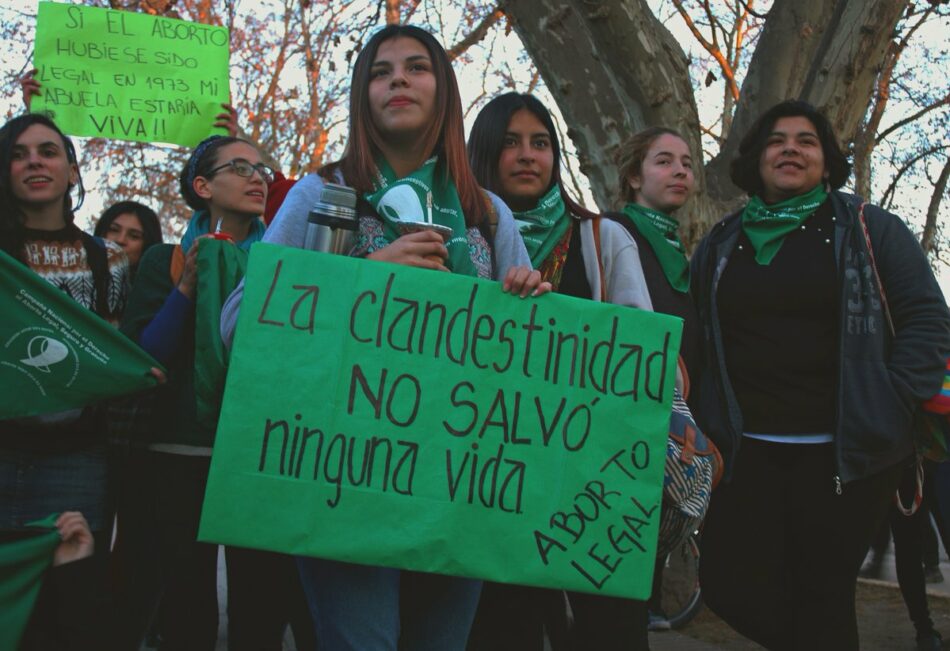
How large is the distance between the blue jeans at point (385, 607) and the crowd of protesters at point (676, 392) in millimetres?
555

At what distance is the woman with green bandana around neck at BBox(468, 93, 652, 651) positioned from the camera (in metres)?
2.96

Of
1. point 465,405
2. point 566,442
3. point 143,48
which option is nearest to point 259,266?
point 465,405

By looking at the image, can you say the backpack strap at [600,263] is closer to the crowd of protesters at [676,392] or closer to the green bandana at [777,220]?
the crowd of protesters at [676,392]

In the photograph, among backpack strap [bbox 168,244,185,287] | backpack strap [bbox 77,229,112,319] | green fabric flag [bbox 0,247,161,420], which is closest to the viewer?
green fabric flag [bbox 0,247,161,420]

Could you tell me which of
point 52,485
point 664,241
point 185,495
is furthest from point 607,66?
point 52,485

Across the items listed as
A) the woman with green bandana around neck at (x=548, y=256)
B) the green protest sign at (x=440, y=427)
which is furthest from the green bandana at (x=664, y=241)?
the green protest sign at (x=440, y=427)

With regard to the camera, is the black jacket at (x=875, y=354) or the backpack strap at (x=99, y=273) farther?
the backpack strap at (x=99, y=273)

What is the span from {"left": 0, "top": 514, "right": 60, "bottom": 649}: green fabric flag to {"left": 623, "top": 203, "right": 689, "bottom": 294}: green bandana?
83.4 inches

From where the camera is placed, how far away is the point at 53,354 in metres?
2.98

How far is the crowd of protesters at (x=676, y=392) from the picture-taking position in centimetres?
322

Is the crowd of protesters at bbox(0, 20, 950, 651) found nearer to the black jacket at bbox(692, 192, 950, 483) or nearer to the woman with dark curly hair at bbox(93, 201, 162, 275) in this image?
the black jacket at bbox(692, 192, 950, 483)

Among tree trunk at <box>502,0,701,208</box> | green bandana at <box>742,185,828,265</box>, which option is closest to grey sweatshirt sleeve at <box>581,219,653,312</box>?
green bandana at <box>742,185,828,265</box>

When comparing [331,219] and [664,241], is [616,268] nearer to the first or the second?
[664,241]

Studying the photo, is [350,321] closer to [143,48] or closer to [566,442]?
[566,442]
